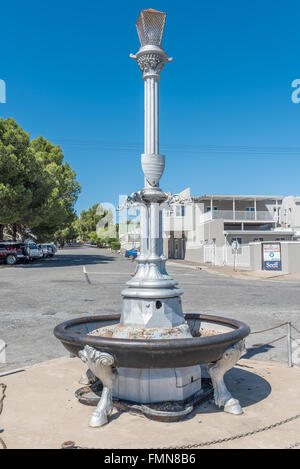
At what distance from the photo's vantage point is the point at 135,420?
4.10 meters

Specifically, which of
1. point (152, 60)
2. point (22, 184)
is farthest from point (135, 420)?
point (22, 184)

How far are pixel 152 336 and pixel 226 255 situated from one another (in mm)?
30676

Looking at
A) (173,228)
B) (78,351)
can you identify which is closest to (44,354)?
(78,351)

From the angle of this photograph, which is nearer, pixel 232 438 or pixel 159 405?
pixel 232 438

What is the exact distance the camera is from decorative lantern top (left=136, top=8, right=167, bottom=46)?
4.97 metres

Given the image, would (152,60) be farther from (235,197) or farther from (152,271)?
(235,197)

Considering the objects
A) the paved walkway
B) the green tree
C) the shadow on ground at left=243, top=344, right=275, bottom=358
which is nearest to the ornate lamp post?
the paved walkway

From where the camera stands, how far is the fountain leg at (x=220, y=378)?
169 inches

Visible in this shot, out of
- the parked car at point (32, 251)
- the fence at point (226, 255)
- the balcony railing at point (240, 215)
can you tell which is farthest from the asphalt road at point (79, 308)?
the balcony railing at point (240, 215)

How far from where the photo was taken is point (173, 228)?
46469 millimetres

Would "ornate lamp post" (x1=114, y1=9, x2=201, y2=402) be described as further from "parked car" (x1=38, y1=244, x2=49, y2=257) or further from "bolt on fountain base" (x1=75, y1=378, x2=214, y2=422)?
"parked car" (x1=38, y1=244, x2=49, y2=257)

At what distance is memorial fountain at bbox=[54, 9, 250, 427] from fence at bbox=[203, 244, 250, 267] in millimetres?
25629

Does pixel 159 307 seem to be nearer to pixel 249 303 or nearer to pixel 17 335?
pixel 17 335

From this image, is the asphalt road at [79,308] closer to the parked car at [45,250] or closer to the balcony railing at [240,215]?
the balcony railing at [240,215]
